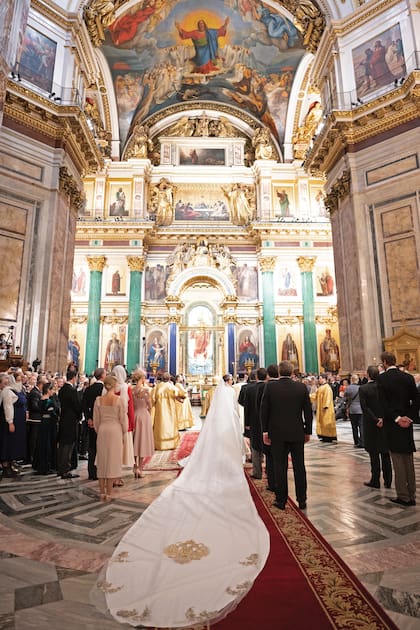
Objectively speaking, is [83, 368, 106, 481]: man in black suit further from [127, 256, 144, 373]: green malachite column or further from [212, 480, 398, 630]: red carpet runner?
[127, 256, 144, 373]: green malachite column

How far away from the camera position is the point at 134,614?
1979mm

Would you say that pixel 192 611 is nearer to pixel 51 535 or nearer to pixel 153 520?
pixel 153 520

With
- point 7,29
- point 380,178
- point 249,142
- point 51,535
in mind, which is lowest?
point 51,535

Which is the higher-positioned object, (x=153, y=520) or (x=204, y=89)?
(x=204, y=89)

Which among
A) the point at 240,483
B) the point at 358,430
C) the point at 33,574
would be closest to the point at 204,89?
the point at 358,430

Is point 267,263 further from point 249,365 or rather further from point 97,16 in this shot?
point 97,16

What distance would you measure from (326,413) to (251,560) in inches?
251

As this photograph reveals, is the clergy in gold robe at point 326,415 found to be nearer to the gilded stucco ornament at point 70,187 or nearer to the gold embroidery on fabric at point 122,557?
the gold embroidery on fabric at point 122,557

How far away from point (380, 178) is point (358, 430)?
7.07 meters

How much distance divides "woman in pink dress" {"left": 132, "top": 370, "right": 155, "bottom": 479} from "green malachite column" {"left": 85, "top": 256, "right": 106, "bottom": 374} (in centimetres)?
1424

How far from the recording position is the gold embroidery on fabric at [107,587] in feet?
7.29

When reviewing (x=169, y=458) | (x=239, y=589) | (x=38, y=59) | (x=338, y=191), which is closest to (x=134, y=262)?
(x=38, y=59)

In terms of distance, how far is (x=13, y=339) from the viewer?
9.52 m

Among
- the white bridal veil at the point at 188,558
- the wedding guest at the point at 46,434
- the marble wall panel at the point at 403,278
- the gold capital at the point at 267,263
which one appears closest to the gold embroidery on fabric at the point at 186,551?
the white bridal veil at the point at 188,558
